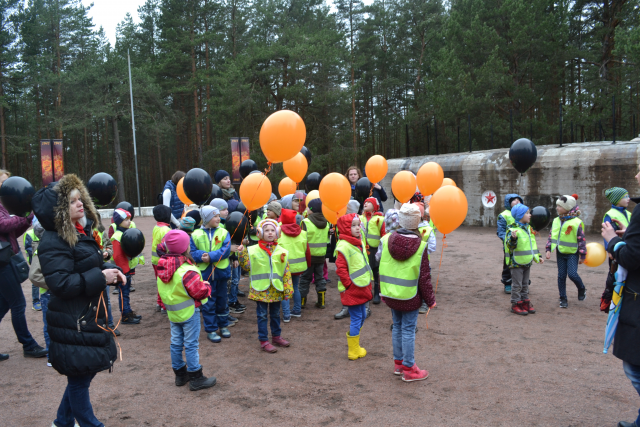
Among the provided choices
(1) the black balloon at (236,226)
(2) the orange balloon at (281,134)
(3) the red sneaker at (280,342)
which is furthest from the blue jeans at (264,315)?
(2) the orange balloon at (281,134)

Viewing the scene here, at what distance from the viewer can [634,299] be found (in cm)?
272

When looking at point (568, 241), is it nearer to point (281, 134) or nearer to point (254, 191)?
point (281, 134)

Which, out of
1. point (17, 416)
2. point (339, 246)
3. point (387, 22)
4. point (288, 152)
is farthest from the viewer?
point (387, 22)

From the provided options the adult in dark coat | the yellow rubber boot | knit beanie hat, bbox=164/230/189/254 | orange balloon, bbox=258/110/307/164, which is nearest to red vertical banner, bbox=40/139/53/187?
orange balloon, bbox=258/110/307/164

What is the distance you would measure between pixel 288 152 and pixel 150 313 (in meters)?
3.33

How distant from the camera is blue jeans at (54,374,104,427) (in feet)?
9.17

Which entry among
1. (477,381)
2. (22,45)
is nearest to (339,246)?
(477,381)

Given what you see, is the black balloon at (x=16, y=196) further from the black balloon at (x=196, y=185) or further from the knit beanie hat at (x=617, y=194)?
the knit beanie hat at (x=617, y=194)

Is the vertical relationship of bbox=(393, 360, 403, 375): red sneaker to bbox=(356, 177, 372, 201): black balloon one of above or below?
below

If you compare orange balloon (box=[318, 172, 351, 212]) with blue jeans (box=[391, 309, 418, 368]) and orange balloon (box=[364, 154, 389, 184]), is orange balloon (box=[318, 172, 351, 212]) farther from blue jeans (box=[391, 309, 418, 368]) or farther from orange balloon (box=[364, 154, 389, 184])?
orange balloon (box=[364, 154, 389, 184])

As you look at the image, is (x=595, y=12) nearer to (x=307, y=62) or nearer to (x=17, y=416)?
(x=307, y=62)

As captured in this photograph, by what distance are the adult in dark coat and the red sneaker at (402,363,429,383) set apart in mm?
1647

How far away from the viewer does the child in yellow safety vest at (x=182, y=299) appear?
3734 mm

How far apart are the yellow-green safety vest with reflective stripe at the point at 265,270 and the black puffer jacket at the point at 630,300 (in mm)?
3108
